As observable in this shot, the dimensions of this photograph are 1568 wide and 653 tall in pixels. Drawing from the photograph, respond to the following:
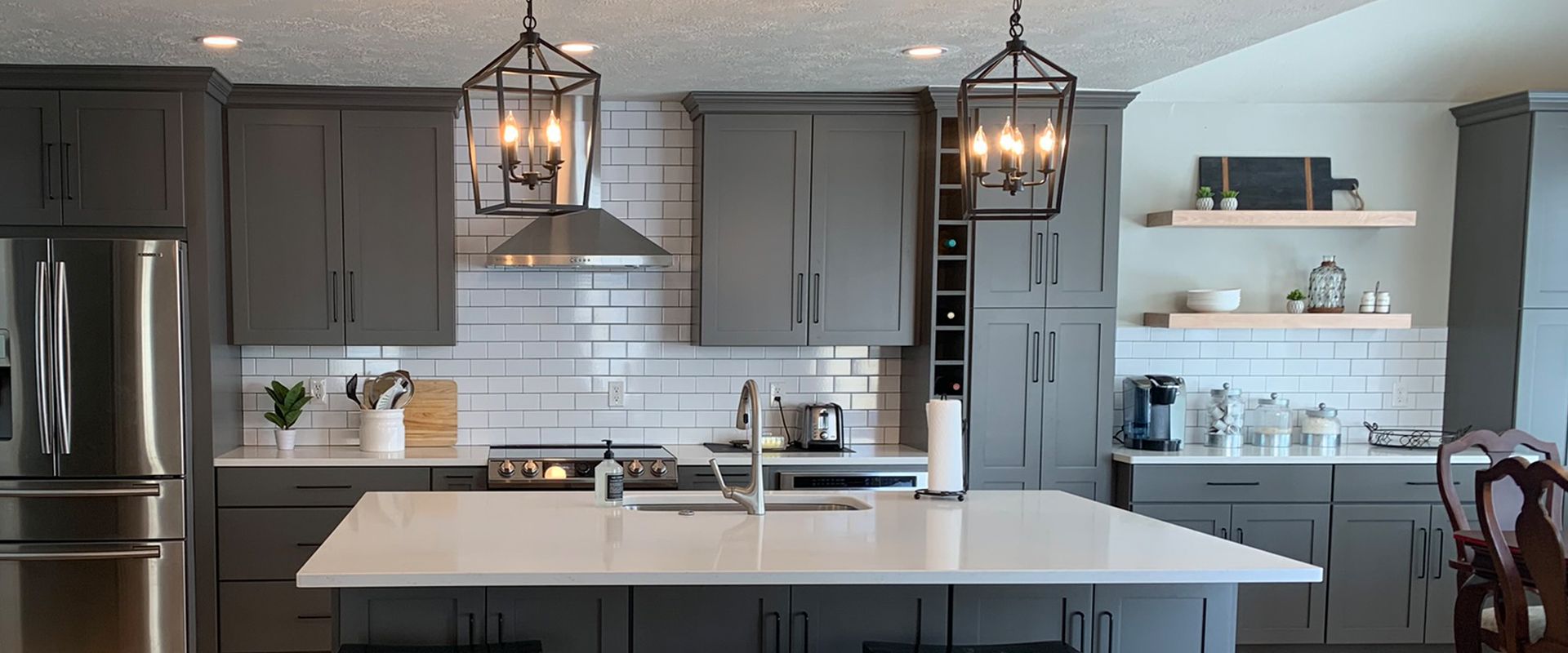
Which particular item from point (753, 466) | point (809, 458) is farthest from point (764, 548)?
point (809, 458)

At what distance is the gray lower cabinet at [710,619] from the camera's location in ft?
9.01

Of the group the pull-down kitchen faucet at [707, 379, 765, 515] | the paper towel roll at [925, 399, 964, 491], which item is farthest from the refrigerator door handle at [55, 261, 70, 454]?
the paper towel roll at [925, 399, 964, 491]

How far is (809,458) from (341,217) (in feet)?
7.07

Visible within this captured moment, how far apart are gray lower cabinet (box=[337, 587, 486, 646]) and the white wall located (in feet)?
11.2

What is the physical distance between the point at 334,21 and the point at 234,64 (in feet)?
3.04

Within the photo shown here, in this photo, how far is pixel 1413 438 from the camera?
16.3 ft

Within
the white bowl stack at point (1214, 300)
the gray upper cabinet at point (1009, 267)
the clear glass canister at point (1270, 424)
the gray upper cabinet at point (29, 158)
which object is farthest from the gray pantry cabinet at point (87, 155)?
the clear glass canister at point (1270, 424)

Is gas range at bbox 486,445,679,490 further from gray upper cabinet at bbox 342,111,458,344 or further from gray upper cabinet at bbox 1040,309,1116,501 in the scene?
gray upper cabinet at bbox 1040,309,1116,501

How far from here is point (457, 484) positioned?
4570 mm

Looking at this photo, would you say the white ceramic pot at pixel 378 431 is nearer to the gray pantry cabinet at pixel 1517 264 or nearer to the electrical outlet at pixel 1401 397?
the electrical outlet at pixel 1401 397

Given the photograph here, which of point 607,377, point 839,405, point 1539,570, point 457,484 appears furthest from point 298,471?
point 1539,570

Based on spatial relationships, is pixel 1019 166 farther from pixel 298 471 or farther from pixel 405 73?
pixel 298 471

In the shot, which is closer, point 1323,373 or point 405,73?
point 405,73

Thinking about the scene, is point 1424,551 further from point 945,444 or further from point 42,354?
point 42,354
